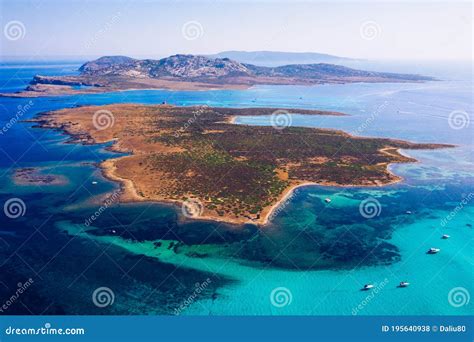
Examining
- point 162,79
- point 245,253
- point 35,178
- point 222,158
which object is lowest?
point 245,253

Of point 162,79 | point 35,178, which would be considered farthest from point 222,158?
point 162,79

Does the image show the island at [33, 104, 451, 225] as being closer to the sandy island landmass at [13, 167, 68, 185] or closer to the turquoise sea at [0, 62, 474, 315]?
the turquoise sea at [0, 62, 474, 315]

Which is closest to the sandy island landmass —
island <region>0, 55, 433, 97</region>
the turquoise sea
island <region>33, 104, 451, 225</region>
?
the turquoise sea

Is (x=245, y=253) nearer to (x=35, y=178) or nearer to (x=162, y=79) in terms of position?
(x=35, y=178)

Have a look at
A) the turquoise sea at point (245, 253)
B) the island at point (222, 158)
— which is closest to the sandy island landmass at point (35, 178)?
the turquoise sea at point (245, 253)

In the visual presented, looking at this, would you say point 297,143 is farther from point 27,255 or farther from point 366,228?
point 27,255

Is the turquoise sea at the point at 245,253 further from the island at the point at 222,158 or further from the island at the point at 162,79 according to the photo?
the island at the point at 162,79
